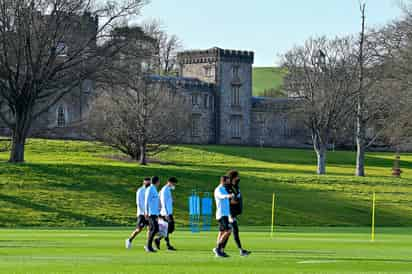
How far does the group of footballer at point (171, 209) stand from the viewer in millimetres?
23453

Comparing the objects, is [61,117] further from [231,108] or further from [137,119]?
[231,108]

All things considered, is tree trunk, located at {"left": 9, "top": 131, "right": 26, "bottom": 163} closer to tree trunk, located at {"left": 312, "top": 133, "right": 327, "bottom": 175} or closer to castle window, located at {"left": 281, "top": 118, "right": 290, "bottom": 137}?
tree trunk, located at {"left": 312, "top": 133, "right": 327, "bottom": 175}

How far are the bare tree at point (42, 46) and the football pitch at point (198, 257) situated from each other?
81.3ft

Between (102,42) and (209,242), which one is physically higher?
(102,42)

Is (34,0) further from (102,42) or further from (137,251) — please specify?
(137,251)

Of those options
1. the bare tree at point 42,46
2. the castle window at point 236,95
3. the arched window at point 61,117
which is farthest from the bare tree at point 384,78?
the castle window at point 236,95

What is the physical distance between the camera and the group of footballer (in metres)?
23.5

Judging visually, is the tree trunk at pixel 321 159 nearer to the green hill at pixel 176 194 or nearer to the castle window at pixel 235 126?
the green hill at pixel 176 194

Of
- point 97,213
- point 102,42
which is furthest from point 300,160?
point 97,213

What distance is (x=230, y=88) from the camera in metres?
130

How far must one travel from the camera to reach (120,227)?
44.2 metres

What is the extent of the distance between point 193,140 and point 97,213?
75.0m

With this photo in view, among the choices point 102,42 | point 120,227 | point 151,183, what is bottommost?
point 120,227

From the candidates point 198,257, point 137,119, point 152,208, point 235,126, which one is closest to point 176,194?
point 152,208
